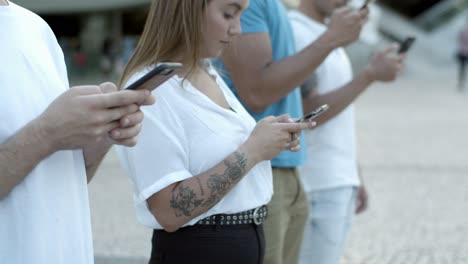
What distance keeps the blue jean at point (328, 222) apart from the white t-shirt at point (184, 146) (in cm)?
97

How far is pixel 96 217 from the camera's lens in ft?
21.4

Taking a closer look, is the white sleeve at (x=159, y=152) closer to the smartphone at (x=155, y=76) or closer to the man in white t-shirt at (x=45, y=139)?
the man in white t-shirt at (x=45, y=139)

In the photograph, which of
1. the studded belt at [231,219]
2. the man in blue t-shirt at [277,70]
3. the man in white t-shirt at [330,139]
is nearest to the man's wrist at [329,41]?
the man in blue t-shirt at [277,70]

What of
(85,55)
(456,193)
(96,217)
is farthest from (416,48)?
(96,217)

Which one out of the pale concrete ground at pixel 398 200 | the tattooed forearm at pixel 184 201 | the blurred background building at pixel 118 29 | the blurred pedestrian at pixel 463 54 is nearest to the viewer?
the tattooed forearm at pixel 184 201

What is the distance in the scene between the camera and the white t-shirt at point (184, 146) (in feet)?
7.14

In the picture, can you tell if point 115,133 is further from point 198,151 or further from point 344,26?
point 344,26

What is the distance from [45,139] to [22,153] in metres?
0.05

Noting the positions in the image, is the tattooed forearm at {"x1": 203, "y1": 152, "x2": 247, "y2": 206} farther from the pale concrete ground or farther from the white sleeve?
the pale concrete ground

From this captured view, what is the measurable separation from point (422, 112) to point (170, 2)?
12654mm

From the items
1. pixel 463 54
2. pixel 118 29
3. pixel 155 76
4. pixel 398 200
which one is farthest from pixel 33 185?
pixel 118 29

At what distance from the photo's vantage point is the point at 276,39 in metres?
2.91

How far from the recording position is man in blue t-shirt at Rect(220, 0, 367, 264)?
108 inches

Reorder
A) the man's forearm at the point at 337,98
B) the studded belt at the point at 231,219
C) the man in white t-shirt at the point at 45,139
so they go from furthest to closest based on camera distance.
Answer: the man's forearm at the point at 337,98, the studded belt at the point at 231,219, the man in white t-shirt at the point at 45,139
